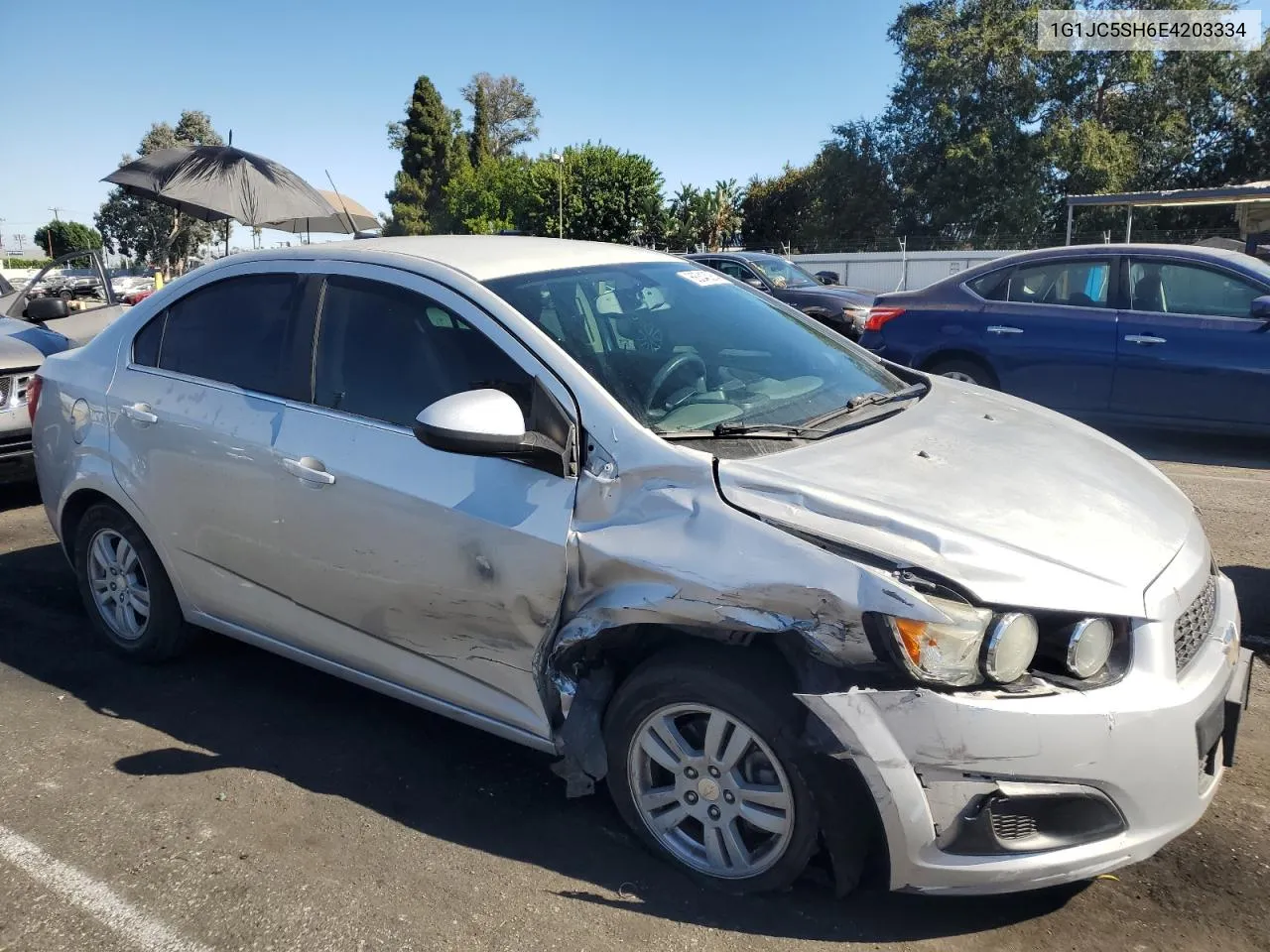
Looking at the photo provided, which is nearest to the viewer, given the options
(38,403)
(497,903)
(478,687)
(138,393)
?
(497,903)

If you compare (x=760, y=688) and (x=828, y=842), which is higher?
(x=760, y=688)

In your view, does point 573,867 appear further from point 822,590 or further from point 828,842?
point 822,590

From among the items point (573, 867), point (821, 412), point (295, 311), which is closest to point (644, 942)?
point (573, 867)

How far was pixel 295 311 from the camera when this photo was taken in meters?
3.60

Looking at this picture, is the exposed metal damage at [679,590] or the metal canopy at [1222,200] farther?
the metal canopy at [1222,200]

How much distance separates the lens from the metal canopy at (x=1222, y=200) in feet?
57.9

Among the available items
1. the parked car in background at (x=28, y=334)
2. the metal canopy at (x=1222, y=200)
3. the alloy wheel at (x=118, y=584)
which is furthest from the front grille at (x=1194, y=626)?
the metal canopy at (x=1222, y=200)

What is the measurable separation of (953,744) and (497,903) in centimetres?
128

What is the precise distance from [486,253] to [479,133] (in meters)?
71.2

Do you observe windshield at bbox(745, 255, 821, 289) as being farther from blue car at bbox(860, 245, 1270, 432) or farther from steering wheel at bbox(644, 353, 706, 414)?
steering wheel at bbox(644, 353, 706, 414)

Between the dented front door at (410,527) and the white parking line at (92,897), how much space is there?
937 mm

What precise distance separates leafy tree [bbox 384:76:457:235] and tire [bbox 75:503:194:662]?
64.5 m

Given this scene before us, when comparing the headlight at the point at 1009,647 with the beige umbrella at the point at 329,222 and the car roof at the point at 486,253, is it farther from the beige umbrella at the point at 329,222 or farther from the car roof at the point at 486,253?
the beige umbrella at the point at 329,222

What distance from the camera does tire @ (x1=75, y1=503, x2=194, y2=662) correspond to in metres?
4.03
